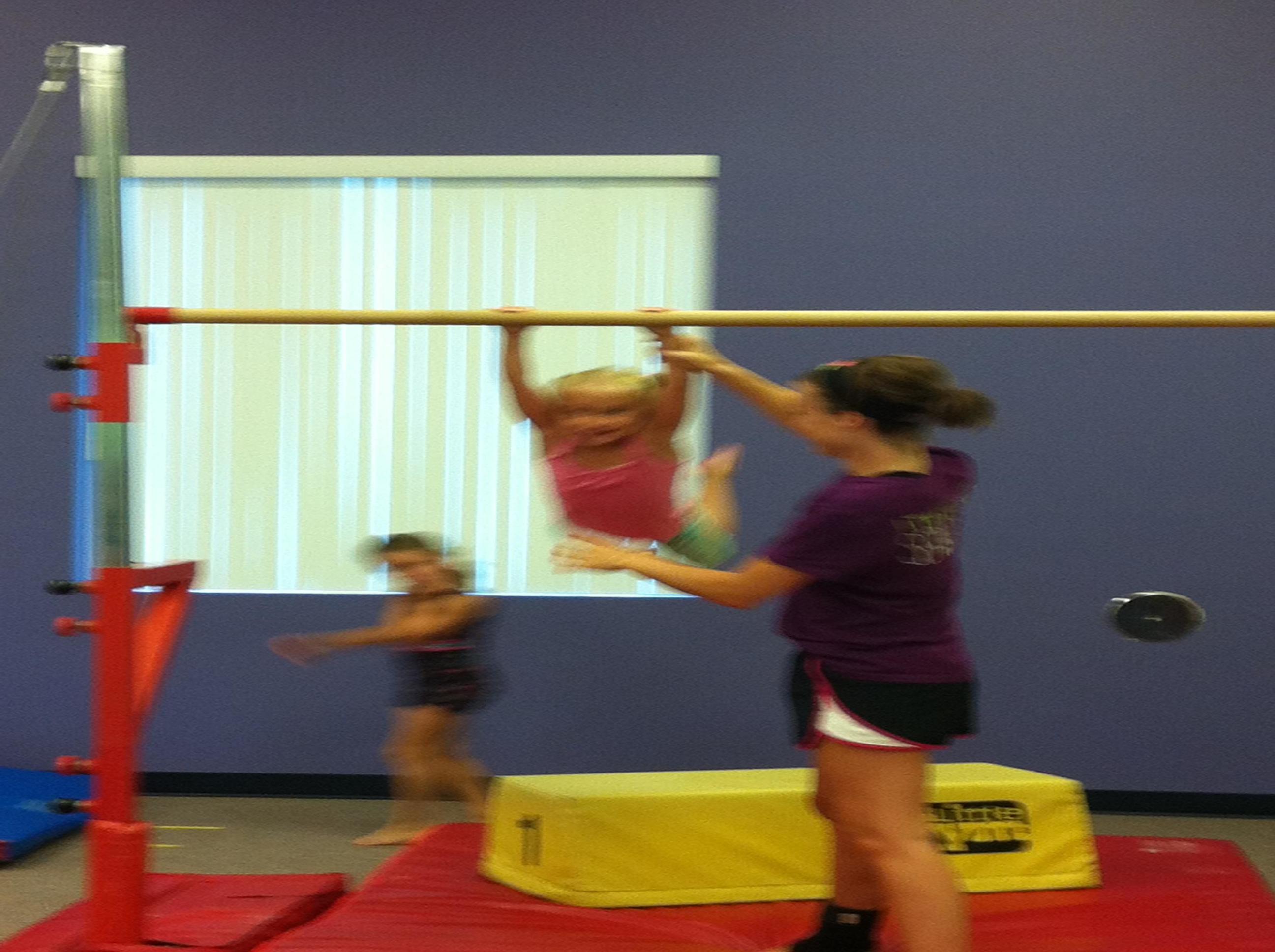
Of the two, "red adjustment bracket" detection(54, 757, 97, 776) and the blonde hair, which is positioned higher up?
the blonde hair

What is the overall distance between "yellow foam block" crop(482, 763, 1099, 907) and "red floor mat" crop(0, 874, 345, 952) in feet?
1.44

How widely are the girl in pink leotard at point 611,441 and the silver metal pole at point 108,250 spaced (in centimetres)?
80

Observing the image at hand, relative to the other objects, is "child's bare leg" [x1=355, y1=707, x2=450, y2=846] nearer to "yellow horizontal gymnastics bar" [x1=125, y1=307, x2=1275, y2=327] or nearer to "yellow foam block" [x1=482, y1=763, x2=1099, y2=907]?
"yellow foam block" [x1=482, y1=763, x2=1099, y2=907]

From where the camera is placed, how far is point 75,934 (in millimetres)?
2883

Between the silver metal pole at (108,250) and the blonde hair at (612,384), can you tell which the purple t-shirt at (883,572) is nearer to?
the blonde hair at (612,384)

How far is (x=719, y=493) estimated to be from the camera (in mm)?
3354

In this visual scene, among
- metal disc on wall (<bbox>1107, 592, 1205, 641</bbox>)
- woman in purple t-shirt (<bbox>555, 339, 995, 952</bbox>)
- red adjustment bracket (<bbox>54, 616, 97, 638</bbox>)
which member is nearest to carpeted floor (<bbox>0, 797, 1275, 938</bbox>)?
red adjustment bracket (<bbox>54, 616, 97, 638</bbox>)

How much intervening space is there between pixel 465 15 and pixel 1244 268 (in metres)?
2.70

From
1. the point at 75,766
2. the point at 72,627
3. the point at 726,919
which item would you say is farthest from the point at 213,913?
the point at 726,919

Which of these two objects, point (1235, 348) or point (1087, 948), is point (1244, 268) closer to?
point (1235, 348)

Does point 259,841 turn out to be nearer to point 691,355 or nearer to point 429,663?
point 429,663

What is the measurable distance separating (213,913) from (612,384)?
4.74 ft

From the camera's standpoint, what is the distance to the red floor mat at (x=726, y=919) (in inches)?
111

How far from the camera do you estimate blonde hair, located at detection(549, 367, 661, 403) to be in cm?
300
